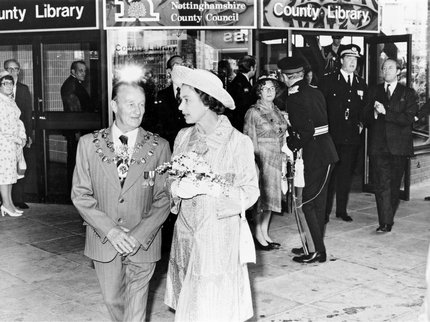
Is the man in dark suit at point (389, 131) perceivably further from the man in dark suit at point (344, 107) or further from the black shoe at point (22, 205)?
the black shoe at point (22, 205)

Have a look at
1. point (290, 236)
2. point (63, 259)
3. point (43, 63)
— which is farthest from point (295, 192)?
point (43, 63)

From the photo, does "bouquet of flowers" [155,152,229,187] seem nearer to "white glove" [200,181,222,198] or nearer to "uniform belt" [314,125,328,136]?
"white glove" [200,181,222,198]

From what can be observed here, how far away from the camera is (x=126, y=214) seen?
409 cm

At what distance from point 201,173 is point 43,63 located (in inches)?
258

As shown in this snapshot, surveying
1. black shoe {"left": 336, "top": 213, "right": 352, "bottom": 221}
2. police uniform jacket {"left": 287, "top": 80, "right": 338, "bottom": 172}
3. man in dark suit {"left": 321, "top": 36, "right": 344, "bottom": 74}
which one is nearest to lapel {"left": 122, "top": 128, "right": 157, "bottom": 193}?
police uniform jacket {"left": 287, "top": 80, "right": 338, "bottom": 172}

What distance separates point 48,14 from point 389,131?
433 centimetres

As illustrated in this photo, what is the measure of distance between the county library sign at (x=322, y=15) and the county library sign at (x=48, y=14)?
209cm

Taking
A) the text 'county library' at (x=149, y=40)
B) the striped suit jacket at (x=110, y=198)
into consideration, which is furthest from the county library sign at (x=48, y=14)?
the striped suit jacket at (x=110, y=198)

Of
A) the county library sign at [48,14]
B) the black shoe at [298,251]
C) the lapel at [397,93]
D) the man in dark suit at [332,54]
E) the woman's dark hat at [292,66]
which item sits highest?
the county library sign at [48,14]

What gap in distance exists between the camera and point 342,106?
8.58 meters

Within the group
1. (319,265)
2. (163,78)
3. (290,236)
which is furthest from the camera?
(163,78)

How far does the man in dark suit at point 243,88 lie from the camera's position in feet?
27.7

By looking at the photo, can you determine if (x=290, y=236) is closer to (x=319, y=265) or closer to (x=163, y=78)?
(x=319, y=265)

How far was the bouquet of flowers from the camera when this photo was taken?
380 cm
